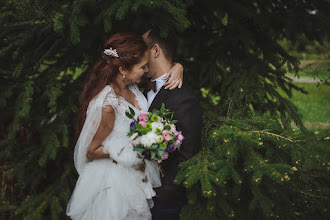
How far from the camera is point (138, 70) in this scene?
7.58ft

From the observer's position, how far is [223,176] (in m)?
1.65

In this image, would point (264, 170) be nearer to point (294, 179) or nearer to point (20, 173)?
point (294, 179)

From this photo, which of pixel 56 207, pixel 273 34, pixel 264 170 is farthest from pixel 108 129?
pixel 273 34

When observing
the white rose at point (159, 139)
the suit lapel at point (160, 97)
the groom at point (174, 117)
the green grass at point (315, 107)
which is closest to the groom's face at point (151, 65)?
the groom at point (174, 117)

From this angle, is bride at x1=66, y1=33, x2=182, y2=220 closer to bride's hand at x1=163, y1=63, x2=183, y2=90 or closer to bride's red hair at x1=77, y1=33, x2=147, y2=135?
bride's red hair at x1=77, y1=33, x2=147, y2=135

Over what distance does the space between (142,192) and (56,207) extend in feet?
5.35

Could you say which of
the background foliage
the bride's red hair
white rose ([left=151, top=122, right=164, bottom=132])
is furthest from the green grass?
white rose ([left=151, top=122, right=164, bottom=132])

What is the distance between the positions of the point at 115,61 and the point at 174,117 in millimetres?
687

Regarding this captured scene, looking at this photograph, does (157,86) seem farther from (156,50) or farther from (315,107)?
(315,107)

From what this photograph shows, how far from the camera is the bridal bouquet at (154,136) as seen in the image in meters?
1.89

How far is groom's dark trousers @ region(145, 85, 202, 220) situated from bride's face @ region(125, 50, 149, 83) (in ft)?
0.83

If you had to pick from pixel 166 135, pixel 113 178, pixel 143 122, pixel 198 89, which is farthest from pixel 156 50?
pixel 198 89

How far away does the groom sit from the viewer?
7.22ft

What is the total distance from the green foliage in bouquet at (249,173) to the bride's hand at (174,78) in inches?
21.5
